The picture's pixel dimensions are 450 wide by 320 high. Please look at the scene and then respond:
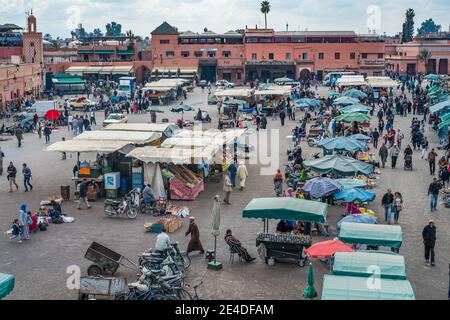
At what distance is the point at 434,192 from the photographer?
19422mm

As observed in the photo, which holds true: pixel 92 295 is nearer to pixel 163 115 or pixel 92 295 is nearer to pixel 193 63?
pixel 163 115

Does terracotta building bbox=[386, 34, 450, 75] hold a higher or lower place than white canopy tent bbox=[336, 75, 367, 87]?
higher

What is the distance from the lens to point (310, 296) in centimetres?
1290

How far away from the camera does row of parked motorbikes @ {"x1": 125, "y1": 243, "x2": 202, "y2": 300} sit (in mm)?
12680

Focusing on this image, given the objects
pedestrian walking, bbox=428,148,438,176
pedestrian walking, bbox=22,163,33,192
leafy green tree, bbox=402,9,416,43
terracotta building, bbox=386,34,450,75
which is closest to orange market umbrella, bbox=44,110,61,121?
pedestrian walking, bbox=22,163,33,192

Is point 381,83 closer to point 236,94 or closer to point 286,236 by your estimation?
point 236,94

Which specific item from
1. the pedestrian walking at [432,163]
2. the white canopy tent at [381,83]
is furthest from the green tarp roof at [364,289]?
the white canopy tent at [381,83]

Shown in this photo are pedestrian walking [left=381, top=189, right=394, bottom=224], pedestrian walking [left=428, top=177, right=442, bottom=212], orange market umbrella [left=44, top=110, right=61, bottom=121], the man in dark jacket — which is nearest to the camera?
the man in dark jacket

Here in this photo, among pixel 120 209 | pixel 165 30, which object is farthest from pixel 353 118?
pixel 165 30

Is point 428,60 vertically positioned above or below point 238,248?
above

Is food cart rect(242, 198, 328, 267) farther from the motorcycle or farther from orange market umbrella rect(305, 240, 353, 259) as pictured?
the motorcycle

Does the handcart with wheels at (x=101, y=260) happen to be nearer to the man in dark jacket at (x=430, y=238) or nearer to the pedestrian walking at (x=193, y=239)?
the pedestrian walking at (x=193, y=239)

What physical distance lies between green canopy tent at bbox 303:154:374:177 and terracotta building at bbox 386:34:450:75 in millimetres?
67280

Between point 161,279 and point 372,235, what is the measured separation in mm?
4758
